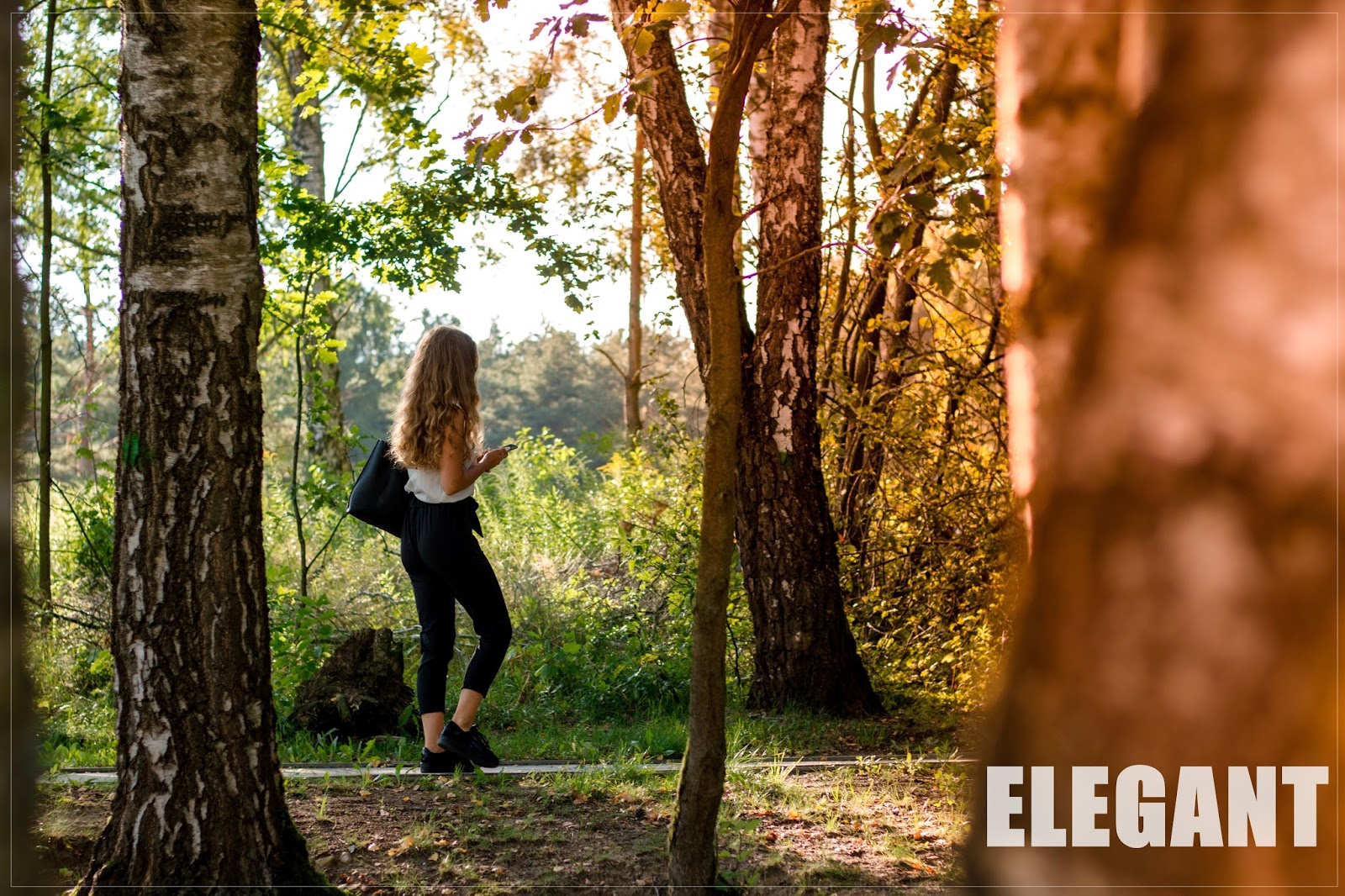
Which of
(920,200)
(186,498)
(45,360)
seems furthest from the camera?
(45,360)

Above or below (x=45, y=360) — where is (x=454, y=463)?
below

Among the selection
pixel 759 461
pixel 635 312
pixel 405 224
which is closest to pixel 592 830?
pixel 759 461

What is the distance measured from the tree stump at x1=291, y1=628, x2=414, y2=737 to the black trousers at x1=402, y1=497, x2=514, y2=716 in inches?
41.2

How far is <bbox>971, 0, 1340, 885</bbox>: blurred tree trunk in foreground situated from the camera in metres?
0.70

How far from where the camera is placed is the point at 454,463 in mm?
5285

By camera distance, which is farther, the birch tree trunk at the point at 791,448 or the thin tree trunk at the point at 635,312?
the thin tree trunk at the point at 635,312

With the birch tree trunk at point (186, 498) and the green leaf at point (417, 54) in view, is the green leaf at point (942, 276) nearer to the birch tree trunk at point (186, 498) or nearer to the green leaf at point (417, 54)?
the birch tree trunk at point (186, 498)

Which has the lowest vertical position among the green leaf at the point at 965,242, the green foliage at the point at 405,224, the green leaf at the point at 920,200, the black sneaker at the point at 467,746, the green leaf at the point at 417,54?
the black sneaker at the point at 467,746

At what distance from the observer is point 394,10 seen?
8.58 m

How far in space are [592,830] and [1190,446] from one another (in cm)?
398

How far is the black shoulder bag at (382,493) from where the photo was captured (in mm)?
5473

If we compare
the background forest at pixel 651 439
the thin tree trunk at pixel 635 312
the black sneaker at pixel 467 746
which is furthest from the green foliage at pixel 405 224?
the thin tree trunk at pixel 635 312

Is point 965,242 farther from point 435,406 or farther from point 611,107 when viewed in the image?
point 435,406

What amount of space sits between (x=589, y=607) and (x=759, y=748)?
3.25m
